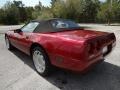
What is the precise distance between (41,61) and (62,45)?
0.99 m

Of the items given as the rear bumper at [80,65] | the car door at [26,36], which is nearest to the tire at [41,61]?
the car door at [26,36]

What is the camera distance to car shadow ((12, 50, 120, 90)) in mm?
3767

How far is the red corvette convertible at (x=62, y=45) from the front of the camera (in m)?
3.37

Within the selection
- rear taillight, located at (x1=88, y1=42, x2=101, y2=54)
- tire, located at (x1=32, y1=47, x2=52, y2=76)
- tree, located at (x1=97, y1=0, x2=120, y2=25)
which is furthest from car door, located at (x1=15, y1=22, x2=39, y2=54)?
tree, located at (x1=97, y1=0, x2=120, y2=25)

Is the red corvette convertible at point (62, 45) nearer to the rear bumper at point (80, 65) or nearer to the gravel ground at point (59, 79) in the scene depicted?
the rear bumper at point (80, 65)

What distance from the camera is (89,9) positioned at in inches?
1614

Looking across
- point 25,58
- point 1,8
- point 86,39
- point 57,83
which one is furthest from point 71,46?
point 1,8

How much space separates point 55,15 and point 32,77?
38506 mm

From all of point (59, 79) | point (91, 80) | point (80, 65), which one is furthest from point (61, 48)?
point (91, 80)

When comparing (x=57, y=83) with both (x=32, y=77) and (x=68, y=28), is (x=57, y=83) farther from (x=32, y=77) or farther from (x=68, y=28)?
(x=68, y=28)

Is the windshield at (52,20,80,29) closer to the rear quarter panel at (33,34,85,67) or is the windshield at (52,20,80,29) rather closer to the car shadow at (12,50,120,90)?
the rear quarter panel at (33,34,85,67)

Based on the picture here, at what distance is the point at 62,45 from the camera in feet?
11.8

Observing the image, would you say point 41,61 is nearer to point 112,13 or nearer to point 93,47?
point 93,47

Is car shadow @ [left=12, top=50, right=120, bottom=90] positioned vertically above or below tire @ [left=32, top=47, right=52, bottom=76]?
below
